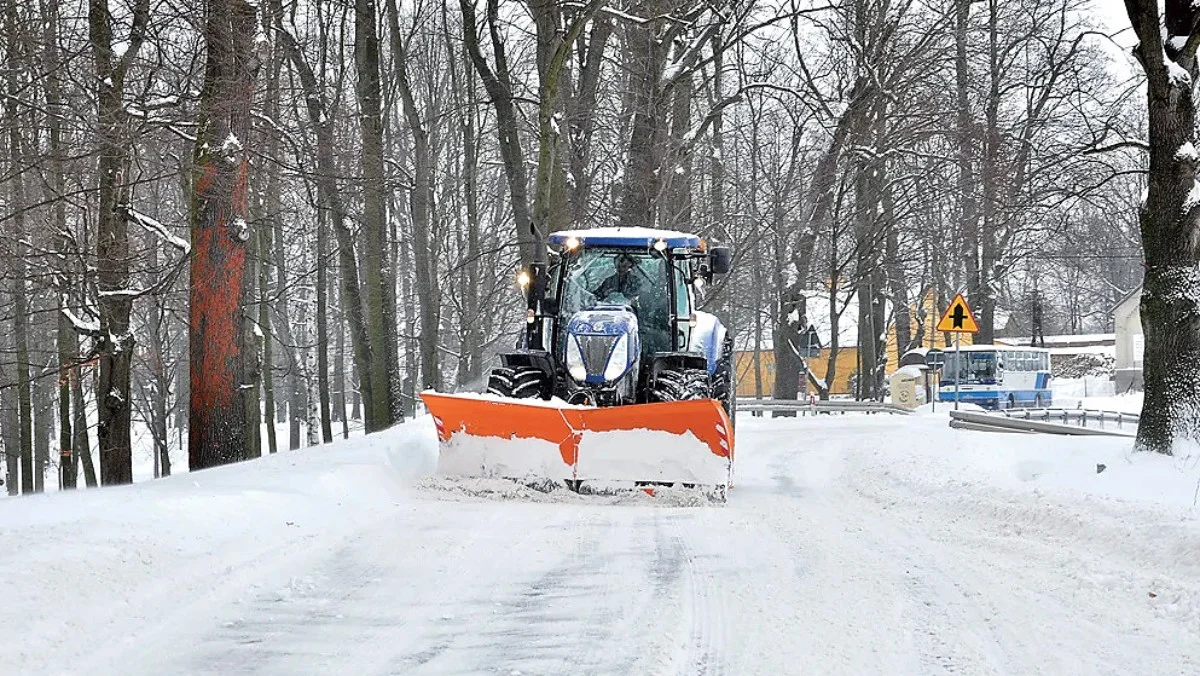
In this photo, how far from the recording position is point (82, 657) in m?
4.81

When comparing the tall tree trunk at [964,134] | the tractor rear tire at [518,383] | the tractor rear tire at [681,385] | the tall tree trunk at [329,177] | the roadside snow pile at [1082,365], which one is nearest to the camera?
the tractor rear tire at [681,385]

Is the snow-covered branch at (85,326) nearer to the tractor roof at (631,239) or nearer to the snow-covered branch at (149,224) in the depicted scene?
the snow-covered branch at (149,224)

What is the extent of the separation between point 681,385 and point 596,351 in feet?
2.90

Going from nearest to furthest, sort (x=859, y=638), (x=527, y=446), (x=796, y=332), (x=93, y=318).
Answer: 1. (x=859, y=638)
2. (x=527, y=446)
3. (x=93, y=318)
4. (x=796, y=332)

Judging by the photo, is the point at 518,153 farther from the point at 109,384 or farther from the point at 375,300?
the point at 109,384

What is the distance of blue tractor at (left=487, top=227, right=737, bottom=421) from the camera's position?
38.2 feet

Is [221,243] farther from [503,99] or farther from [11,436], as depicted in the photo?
[11,436]

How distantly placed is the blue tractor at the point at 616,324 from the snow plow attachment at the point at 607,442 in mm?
979

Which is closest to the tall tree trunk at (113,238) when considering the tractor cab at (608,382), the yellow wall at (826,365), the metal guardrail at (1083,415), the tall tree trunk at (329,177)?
the tall tree trunk at (329,177)

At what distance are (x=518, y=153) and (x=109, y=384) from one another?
30.9 feet

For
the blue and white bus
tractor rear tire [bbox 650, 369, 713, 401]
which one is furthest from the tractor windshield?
the blue and white bus

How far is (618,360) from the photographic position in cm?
1160

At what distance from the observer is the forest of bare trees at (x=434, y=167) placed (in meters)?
12.9

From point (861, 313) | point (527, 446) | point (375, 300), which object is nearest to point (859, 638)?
point (527, 446)
